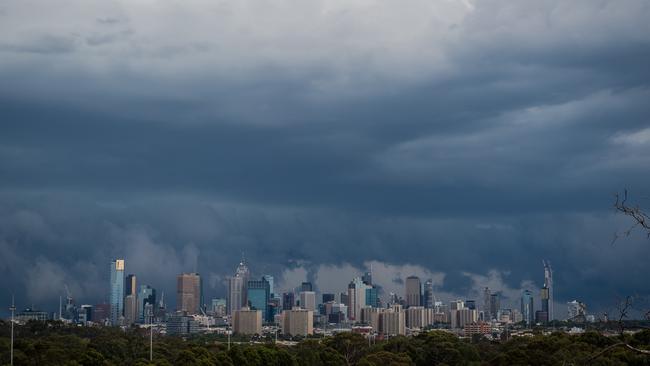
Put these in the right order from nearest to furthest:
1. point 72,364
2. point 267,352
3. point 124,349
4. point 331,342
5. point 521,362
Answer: point 72,364, point 521,362, point 267,352, point 124,349, point 331,342

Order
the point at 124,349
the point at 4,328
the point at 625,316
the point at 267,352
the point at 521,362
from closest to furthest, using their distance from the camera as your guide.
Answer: the point at 625,316
the point at 521,362
the point at 267,352
the point at 124,349
the point at 4,328

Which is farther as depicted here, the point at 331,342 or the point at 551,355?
the point at 331,342

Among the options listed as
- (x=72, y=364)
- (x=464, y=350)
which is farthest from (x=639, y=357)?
(x=72, y=364)

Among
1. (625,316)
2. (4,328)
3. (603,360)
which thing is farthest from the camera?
(4,328)

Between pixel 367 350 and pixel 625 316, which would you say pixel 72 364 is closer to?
pixel 367 350

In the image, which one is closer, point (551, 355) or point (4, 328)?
point (551, 355)

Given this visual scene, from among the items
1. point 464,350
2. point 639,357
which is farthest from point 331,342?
point 639,357

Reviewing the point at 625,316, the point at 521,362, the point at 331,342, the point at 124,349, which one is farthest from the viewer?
the point at 331,342

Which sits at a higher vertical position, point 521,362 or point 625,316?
point 625,316

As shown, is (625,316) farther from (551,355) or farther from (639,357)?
(551,355)
